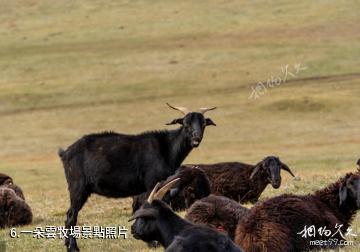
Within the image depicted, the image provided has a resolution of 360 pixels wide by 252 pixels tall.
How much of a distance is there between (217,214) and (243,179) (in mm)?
6507

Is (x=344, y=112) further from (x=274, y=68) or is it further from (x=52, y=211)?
(x=52, y=211)

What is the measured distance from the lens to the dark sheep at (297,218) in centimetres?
1284

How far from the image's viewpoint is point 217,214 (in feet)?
48.3

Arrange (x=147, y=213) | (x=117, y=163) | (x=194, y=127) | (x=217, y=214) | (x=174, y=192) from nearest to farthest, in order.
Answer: (x=147, y=213)
(x=217, y=214)
(x=117, y=163)
(x=194, y=127)
(x=174, y=192)

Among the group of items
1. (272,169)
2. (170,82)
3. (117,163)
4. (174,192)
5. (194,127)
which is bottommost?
(170,82)

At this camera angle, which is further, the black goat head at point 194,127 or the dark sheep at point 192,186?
the dark sheep at point 192,186

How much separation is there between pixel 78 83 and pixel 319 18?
1182 inches

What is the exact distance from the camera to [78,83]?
74.4 metres

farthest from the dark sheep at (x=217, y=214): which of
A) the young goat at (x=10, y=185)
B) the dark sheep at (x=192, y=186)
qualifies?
the young goat at (x=10, y=185)

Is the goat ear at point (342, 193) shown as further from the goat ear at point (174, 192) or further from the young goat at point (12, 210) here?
the young goat at point (12, 210)

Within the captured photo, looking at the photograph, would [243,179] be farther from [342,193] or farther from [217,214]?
[342,193]

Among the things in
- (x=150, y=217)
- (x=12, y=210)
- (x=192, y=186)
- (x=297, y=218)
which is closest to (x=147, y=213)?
(x=150, y=217)

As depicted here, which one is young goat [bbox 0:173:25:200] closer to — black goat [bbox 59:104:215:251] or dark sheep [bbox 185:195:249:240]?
black goat [bbox 59:104:215:251]

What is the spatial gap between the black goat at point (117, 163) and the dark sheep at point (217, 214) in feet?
7.83
